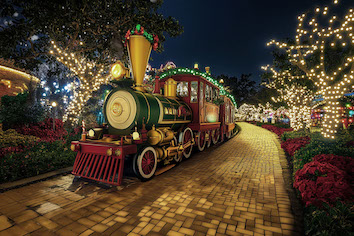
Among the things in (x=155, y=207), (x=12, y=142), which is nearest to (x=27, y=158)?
(x=12, y=142)

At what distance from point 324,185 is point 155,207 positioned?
287 centimetres

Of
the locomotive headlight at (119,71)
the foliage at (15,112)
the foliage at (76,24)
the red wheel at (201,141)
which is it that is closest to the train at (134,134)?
the locomotive headlight at (119,71)

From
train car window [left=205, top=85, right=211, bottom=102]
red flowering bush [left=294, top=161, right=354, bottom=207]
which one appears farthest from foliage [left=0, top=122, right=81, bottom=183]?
red flowering bush [left=294, top=161, right=354, bottom=207]

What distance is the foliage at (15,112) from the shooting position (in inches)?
298

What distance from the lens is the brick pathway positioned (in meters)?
2.51

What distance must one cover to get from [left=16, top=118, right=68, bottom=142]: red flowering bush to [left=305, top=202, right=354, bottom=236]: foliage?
8501 mm

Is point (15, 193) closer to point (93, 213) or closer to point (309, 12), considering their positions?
point (93, 213)

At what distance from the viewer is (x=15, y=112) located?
25.6 feet

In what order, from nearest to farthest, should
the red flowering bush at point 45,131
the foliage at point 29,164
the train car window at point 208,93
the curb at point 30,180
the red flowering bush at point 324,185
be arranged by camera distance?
the red flowering bush at point 324,185 → the curb at point 30,180 → the foliage at point 29,164 → the red flowering bush at point 45,131 → the train car window at point 208,93

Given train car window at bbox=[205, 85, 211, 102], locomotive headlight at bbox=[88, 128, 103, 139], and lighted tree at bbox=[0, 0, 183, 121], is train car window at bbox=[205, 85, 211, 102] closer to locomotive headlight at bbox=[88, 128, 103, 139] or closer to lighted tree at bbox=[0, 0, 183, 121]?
lighted tree at bbox=[0, 0, 183, 121]

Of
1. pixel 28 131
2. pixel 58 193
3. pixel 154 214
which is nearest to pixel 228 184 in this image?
pixel 154 214

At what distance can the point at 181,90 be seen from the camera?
285 inches

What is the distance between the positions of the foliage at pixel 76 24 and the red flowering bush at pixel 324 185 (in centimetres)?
933

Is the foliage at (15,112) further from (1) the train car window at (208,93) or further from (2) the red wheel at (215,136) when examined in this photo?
(2) the red wheel at (215,136)
